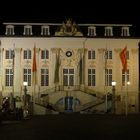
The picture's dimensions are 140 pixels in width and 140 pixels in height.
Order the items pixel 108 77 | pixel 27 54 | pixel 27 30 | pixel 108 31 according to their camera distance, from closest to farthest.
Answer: pixel 27 54 < pixel 27 30 < pixel 108 77 < pixel 108 31

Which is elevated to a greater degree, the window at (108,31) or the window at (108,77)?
the window at (108,31)

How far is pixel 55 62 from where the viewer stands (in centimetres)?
7081

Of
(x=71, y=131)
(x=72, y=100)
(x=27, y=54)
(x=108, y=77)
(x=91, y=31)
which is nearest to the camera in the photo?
(x=71, y=131)

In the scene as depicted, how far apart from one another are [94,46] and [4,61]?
1221 cm

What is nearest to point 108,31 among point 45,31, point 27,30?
point 45,31

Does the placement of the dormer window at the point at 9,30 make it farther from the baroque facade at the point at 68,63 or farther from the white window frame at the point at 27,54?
the white window frame at the point at 27,54

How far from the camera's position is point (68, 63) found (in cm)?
7125

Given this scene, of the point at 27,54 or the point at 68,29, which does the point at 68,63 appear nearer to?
the point at 68,29

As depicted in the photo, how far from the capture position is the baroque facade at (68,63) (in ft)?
231

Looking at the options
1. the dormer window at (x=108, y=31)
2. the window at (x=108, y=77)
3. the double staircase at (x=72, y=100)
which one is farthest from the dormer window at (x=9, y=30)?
the window at (x=108, y=77)

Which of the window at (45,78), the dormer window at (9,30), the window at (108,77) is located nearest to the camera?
the window at (45,78)

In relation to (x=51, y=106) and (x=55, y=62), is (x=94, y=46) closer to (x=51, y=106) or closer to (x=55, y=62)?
(x=55, y=62)

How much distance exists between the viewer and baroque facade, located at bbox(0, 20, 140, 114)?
231ft

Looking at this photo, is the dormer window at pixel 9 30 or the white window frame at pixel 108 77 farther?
the white window frame at pixel 108 77
